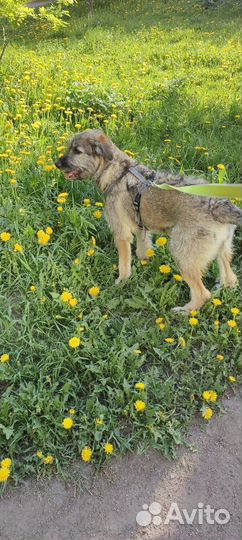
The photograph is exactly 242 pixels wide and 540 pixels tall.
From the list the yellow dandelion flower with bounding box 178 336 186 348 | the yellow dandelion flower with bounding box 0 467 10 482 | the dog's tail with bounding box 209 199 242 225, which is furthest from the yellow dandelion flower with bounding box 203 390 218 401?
the yellow dandelion flower with bounding box 0 467 10 482

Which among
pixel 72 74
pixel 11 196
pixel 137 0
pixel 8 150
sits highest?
pixel 137 0

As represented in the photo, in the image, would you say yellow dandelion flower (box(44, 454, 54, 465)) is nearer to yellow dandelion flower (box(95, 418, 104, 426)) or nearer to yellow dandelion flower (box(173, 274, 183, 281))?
yellow dandelion flower (box(95, 418, 104, 426))

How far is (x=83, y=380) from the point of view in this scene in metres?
2.98

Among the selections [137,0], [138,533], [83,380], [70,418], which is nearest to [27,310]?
[83,380]

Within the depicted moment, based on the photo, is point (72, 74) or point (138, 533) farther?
point (72, 74)

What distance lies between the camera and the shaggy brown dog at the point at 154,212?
3.15 meters

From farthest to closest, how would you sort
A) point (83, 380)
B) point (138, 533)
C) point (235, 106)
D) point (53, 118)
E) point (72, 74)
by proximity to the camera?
point (72, 74), point (235, 106), point (53, 118), point (83, 380), point (138, 533)

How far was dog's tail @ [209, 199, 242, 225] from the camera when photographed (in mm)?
3035

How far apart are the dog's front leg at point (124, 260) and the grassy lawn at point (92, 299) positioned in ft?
0.29

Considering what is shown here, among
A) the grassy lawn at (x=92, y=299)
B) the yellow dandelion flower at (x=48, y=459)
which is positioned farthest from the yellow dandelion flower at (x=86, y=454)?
the yellow dandelion flower at (x=48, y=459)

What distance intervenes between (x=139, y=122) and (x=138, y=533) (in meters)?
4.84

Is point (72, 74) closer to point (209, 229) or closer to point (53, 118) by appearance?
point (53, 118)

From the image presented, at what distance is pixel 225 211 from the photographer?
3.07 metres

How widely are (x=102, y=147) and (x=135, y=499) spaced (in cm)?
242
